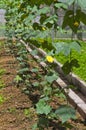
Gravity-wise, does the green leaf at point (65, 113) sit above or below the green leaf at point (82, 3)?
below

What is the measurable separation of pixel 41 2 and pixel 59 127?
72.3 inches

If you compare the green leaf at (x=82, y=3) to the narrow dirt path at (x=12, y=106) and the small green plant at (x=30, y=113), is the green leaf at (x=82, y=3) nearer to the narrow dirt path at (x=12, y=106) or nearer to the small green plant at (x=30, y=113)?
the narrow dirt path at (x=12, y=106)

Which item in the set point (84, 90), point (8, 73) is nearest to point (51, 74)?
point (84, 90)

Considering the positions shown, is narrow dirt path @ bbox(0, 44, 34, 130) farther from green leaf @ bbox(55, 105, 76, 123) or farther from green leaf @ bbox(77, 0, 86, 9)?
green leaf @ bbox(77, 0, 86, 9)

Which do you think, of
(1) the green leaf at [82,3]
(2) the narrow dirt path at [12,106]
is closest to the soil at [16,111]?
(2) the narrow dirt path at [12,106]

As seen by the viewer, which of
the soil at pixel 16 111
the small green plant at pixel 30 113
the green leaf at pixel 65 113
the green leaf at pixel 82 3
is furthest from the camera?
the small green plant at pixel 30 113

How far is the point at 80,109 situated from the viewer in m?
4.87

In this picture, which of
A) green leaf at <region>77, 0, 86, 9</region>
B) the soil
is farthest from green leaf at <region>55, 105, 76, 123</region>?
the soil

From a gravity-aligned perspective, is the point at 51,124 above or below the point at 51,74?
below

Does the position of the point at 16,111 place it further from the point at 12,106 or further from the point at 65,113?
the point at 65,113

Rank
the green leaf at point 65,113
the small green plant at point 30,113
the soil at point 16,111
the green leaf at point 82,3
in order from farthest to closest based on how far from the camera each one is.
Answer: the small green plant at point 30,113 → the soil at point 16,111 → the green leaf at point 65,113 → the green leaf at point 82,3

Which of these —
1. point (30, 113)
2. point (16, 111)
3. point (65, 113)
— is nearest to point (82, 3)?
point (65, 113)

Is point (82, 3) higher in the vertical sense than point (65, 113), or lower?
higher

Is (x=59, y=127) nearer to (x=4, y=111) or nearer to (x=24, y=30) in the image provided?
(x=4, y=111)
